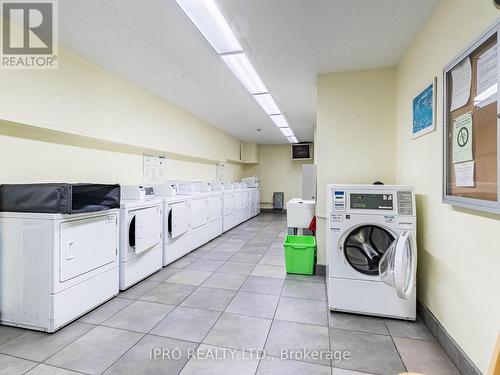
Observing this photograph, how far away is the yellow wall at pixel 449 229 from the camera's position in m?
1.43

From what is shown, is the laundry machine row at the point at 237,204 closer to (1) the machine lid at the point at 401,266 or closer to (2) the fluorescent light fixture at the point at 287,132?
(2) the fluorescent light fixture at the point at 287,132

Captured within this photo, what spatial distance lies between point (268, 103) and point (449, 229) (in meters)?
3.52

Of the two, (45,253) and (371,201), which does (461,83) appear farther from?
(45,253)

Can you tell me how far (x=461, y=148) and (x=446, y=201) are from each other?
391 millimetres

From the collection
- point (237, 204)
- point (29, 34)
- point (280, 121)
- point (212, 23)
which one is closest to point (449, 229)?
point (212, 23)

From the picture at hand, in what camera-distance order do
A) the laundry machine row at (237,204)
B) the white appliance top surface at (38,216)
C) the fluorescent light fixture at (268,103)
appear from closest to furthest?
the white appliance top surface at (38,216), the fluorescent light fixture at (268,103), the laundry machine row at (237,204)

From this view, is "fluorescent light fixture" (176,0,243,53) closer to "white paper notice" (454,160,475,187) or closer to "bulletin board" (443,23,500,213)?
"bulletin board" (443,23,500,213)

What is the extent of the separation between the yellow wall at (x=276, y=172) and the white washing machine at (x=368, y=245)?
698 cm

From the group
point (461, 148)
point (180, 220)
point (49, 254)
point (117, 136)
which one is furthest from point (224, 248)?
point (461, 148)

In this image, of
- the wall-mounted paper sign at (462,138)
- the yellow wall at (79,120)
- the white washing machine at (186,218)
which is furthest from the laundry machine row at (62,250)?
the wall-mounted paper sign at (462,138)

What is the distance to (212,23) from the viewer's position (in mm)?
2217

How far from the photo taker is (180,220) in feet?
13.0

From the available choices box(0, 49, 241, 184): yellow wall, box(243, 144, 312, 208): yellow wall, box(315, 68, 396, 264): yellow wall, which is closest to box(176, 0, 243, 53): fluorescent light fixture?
box(315, 68, 396, 264): yellow wall

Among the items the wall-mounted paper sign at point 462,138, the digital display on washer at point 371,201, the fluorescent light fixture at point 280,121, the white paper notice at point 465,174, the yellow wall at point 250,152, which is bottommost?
the digital display on washer at point 371,201
